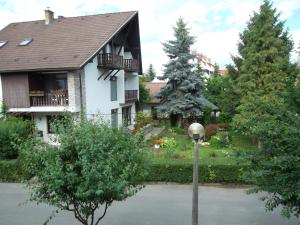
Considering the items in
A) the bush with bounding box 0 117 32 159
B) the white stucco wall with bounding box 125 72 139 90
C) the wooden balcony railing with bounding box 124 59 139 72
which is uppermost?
the wooden balcony railing with bounding box 124 59 139 72

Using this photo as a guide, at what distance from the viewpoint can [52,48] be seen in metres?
22.6

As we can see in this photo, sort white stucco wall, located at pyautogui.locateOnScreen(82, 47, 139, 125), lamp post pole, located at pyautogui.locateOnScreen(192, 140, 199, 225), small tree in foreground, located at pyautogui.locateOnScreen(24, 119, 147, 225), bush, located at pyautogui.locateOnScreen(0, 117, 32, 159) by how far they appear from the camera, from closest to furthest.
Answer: small tree in foreground, located at pyautogui.locateOnScreen(24, 119, 147, 225), lamp post pole, located at pyautogui.locateOnScreen(192, 140, 199, 225), bush, located at pyautogui.locateOnScreen(0, 117, 32, 159), white stucco wall, located at pyautogui.locateOnScreen(82, 47, 139, 125)

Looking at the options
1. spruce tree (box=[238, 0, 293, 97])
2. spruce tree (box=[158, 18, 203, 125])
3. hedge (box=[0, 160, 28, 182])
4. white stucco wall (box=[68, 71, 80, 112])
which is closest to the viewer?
hedge (box=[0, 160, 28, 182])

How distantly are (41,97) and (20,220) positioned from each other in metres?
11.8

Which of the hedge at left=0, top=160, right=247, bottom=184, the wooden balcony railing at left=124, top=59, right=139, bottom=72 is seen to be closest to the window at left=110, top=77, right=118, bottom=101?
the wooden balcony railing at left=124, top=59, right=139, bottom=72

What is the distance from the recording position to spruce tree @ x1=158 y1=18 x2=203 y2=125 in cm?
2861

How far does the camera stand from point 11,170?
51.1 ft

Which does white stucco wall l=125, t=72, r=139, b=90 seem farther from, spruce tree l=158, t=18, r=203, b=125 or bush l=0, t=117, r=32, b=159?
bush l=0, t=117, r=32, b=159

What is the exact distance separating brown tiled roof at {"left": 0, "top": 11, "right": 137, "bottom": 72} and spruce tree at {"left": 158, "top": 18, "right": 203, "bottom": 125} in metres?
5.17

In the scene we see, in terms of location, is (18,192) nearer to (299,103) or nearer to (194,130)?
(194,130)

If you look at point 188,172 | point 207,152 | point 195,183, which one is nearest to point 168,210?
point 188,172

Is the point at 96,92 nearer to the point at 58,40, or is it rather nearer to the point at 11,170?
the point at 58,40

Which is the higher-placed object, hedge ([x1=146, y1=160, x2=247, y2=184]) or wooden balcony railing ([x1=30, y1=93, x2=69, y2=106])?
wooden balcony railing ([x1=30, y1=93, x2=69, y2=106])

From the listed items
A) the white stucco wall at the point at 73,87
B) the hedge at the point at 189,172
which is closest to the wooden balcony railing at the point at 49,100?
the white stucco wall at the point at 73,87
